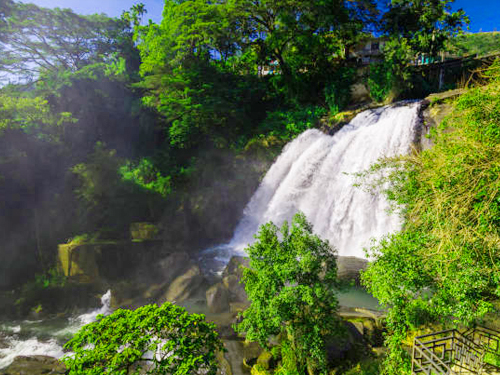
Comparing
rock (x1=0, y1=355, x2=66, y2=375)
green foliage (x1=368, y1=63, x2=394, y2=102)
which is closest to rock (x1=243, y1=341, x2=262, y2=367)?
rock (x1=0, y1=355, x2=66, y2=375)

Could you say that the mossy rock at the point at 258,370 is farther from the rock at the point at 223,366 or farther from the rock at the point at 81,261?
the rock at the point at 81,261

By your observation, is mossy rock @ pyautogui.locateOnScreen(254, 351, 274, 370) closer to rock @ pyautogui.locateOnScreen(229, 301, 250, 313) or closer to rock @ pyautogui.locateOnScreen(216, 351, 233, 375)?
rock @ pyautogui.locateOnScreen(216, 351, 233, 375)

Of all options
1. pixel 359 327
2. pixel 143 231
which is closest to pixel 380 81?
pixel 359 327

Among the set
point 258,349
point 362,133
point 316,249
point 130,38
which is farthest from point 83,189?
point 130,38

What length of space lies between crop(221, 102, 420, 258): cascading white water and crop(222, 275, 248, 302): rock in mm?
4867

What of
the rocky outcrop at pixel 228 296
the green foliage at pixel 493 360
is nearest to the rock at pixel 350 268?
the rocky outcrop at pixel 228 296

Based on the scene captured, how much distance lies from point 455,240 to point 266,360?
7.11 metres

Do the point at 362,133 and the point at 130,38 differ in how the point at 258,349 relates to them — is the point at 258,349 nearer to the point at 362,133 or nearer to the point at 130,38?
the point at 362,133

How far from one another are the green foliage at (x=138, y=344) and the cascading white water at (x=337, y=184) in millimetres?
10617

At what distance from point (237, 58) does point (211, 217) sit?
19209 mm

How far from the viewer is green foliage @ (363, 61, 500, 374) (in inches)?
247

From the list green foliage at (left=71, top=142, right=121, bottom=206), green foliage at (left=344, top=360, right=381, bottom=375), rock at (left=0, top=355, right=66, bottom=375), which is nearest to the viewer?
green foliage at (left=344, top=360, right=381, bottom=375)

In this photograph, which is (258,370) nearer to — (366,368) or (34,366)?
(366,368)

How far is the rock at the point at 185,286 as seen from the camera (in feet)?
51.7
